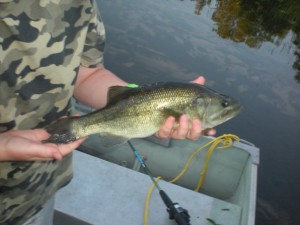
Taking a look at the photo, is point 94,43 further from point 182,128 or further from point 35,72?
point 182,128

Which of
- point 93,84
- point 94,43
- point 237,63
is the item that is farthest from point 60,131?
point 237,63

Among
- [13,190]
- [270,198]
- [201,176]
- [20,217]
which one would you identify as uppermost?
[13,190]

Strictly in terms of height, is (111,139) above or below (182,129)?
below

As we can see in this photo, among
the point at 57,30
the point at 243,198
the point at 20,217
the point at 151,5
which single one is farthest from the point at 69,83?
the point at 151,5

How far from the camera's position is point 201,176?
507 cm

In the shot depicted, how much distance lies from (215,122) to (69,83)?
3.79 ft

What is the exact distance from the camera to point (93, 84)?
2.57 m

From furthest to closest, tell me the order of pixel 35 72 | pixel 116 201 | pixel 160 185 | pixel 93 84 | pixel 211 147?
1. pixel 211 147
2. pixel 160 185
3. pixel 116 201
4. pixel 93 84
5. pixel 35 72

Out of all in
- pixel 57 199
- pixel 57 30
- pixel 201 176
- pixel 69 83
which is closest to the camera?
pixel 57 30

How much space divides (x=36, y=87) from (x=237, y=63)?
11.7 meters

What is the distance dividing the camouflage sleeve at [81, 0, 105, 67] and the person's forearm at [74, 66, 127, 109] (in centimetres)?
7

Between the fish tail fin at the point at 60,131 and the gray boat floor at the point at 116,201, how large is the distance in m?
1.43

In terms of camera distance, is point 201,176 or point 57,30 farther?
point 201,176

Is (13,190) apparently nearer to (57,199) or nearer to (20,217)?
(20,217)
